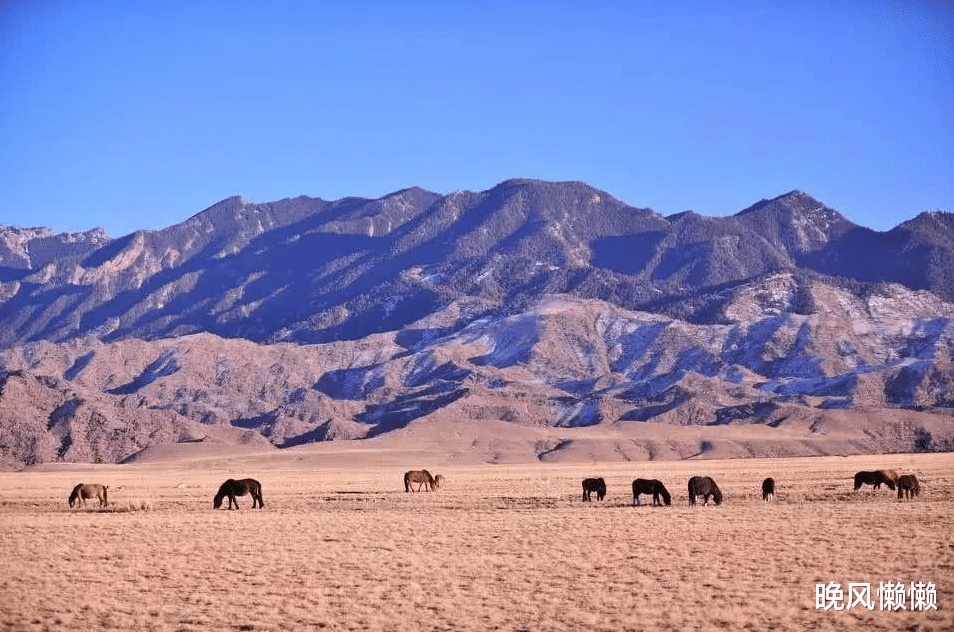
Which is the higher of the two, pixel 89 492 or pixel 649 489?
pixel 89 492

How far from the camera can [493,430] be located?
123750mm

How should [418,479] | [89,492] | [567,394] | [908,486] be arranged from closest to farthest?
[908,486] → [89,492] → [418,479] → [567,394]

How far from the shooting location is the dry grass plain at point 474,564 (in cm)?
1947

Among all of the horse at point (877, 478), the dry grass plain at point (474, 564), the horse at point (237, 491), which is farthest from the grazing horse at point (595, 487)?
the horse at point (237, 491)

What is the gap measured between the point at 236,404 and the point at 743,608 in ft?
550

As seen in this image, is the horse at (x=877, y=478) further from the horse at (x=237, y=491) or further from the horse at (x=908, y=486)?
the horse at (x=237, y=491)

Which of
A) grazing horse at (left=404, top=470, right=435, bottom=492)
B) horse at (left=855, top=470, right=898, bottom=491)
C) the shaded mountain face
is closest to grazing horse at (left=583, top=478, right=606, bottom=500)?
grazing horse at (left=404, top=470, right=435, bottom=492)

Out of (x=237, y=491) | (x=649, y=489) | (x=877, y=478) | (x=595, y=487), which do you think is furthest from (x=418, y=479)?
(x=877, y=478)

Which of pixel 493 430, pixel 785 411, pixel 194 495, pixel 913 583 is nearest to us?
pixel 913 583

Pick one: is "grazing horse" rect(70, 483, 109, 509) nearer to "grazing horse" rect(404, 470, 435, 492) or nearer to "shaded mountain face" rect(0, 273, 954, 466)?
"grazing horse" rect(404, 470, 435, 492)

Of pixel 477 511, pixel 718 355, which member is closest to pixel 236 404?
pixel 718 355

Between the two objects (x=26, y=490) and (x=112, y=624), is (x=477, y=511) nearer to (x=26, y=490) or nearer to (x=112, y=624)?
(x=112, y=624)

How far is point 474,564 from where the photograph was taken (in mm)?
24766

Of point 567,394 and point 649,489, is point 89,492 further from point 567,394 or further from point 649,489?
point 567,394
